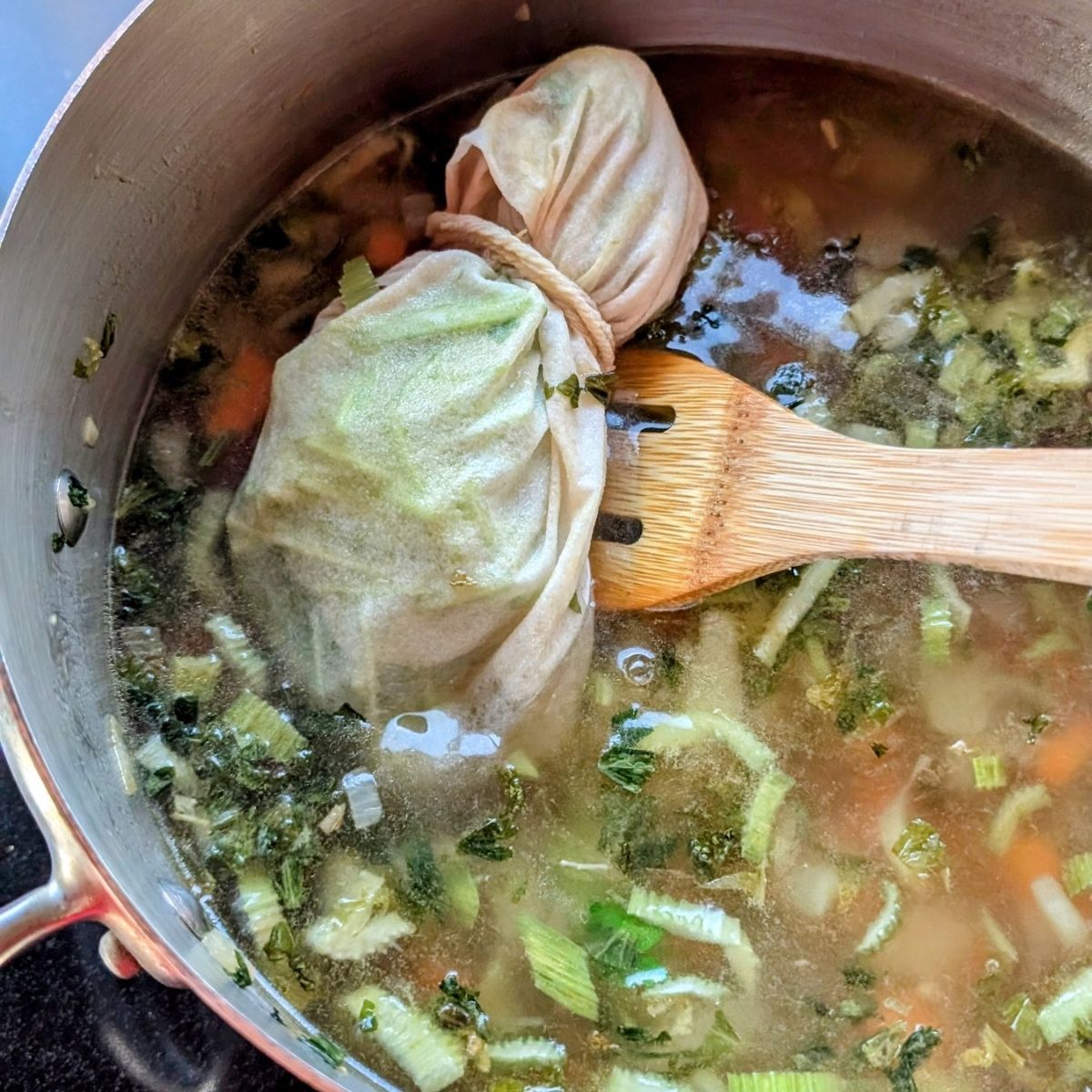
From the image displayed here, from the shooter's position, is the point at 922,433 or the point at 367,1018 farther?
the point at 922,433

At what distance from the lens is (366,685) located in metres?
1.44

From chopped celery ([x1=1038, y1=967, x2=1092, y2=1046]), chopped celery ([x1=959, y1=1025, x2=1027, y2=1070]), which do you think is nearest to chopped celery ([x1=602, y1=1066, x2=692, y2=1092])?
chopped celery ([x1=959, y1=1025, x2=1027, y2=1070])

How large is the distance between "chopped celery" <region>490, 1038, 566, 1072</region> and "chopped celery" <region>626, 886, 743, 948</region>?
0.21 metres

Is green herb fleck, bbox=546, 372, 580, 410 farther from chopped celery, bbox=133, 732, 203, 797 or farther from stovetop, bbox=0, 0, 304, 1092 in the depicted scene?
stovetop, bbox=0, 0, 304, 1092

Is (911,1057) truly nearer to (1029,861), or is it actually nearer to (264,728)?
(1029,861)

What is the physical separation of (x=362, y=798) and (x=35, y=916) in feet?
1.66

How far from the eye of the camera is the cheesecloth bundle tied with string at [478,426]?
1.37m

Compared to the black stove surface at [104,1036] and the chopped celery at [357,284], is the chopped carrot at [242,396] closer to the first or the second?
the chopped celery at [357,284]

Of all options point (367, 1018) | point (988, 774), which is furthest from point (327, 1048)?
point (988, 774)

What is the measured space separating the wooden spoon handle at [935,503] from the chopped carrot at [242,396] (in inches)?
31.0

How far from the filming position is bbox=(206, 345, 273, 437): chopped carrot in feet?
5.27

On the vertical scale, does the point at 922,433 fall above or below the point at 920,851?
above

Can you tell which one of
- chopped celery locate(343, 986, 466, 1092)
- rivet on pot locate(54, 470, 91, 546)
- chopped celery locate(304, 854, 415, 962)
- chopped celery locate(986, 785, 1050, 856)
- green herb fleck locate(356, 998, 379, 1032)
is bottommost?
chopped celery locate(986, 785, 1050, 856)

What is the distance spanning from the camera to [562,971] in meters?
1.39
